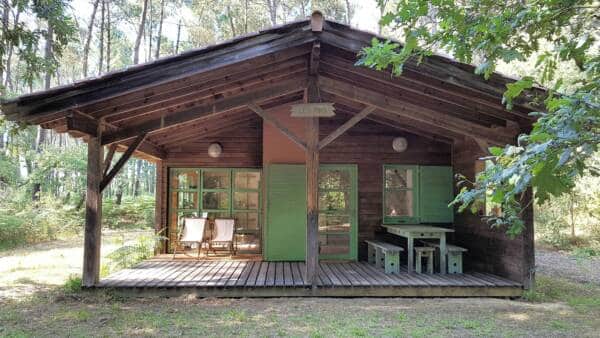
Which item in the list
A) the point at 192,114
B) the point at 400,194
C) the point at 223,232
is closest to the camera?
the point at 192,114

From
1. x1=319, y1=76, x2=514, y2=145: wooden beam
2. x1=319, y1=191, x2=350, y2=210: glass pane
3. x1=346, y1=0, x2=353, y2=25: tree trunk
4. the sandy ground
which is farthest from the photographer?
x1=346, y1=0, x2=353, y2=25: tree trunk

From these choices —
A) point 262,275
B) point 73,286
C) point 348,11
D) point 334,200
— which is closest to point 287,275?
point 262,275

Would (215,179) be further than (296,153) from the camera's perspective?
Yes

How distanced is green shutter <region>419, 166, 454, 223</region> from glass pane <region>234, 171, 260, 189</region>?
3.29 metres

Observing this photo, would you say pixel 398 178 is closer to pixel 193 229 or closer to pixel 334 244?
pixel 334 244

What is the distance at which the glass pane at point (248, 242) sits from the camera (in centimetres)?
818

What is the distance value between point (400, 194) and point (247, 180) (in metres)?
3.10

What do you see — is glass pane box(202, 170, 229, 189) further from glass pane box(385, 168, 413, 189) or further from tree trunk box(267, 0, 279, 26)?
tree trunk box(267, 0, 279, 26)

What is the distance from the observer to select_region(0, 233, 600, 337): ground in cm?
404

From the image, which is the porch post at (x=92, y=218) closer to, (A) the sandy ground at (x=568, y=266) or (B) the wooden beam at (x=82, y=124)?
(B) the wooden beam at (x=82, y=124)

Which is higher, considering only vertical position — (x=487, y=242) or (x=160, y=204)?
(x=160, y=204)

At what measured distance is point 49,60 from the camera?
5547mm

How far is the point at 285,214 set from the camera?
7598 mm

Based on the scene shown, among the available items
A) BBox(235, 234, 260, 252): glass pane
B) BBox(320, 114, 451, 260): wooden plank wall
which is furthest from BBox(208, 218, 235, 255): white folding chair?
BBox(320, 114, 451, 260): wooden plank wall
